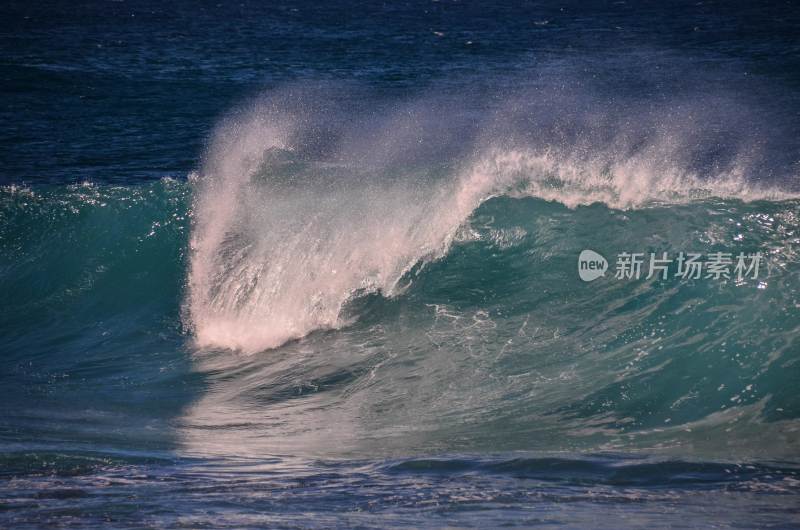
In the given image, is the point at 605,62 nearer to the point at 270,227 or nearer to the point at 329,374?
the point at 270,227

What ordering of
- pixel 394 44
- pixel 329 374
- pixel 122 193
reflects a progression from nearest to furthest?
pixel 329 374 → pixel 122 193 → pixel 394 44

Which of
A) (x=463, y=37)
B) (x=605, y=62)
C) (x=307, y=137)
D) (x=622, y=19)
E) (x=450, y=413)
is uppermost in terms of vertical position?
(x=622, y=19)

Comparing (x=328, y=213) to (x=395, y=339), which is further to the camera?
(x=328, y=213)

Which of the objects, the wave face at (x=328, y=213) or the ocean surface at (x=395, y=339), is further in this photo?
the wave face at (x=328, y=213)

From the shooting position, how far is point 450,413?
691 centimetres

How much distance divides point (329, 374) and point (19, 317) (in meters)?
4.02

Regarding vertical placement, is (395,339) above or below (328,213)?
below

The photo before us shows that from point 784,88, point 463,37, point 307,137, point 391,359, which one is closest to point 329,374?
point 391,359

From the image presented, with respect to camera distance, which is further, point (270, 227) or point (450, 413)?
point (270, 227)

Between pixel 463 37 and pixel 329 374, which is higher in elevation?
pixel 463 37

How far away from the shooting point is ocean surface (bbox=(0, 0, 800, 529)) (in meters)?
5.07

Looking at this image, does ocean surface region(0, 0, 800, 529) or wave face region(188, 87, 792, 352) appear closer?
ocean surface region(0, 0, 800, 529)

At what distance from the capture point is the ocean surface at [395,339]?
5066 mm

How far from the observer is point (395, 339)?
8.66 meters
